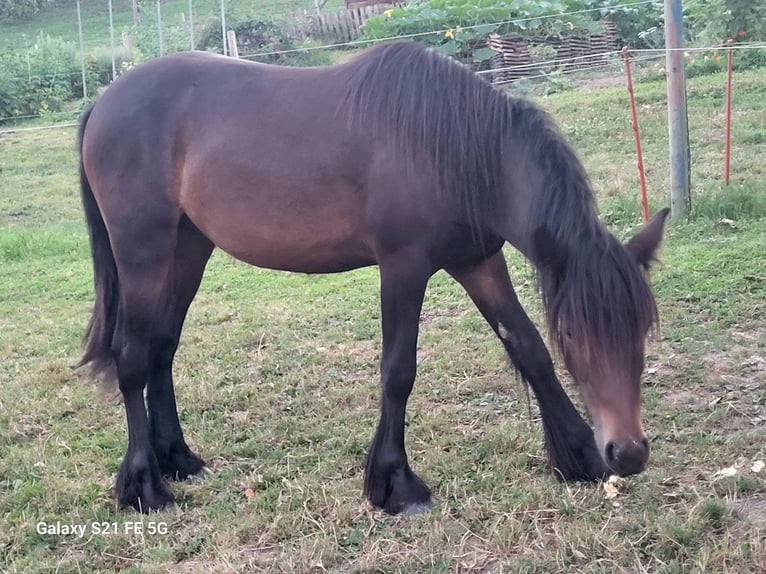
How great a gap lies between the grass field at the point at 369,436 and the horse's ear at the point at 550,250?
3.09 feet

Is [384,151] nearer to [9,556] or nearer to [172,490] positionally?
[172,490]

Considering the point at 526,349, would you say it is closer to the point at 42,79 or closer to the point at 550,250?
the point at 550,250

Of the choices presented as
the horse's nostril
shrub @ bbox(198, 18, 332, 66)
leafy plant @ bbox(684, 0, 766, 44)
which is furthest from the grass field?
shrub @ bbox(198, 18, 332, 66)

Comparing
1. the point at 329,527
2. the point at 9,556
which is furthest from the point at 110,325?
the point at 329,527

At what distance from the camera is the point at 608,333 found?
273 centimetres

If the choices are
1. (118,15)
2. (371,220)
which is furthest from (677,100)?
(118,15)

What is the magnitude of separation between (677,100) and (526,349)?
3801 millimetres

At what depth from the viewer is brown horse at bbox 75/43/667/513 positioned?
2.85 m

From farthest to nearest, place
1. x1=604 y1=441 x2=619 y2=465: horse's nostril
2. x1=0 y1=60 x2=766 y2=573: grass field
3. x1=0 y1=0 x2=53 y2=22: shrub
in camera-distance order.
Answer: x1=0 y1=0 x2=53 y2=22: shrub, x1=0 y1=60 x2=766 y2=573: grass field, x1=604 y1=441 x2=619 y2=465: horse's nostril

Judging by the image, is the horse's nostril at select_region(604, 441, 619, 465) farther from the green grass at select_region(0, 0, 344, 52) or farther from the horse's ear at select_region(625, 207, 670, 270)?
the green grass at select_region(0, 0, 344, 52)

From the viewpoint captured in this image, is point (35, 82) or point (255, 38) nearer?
point (35, 82)

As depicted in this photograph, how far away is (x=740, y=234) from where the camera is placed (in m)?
6.29

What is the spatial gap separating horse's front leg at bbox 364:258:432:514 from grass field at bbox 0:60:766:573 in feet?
0.29

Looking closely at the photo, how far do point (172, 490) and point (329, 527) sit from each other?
88 centimetres
